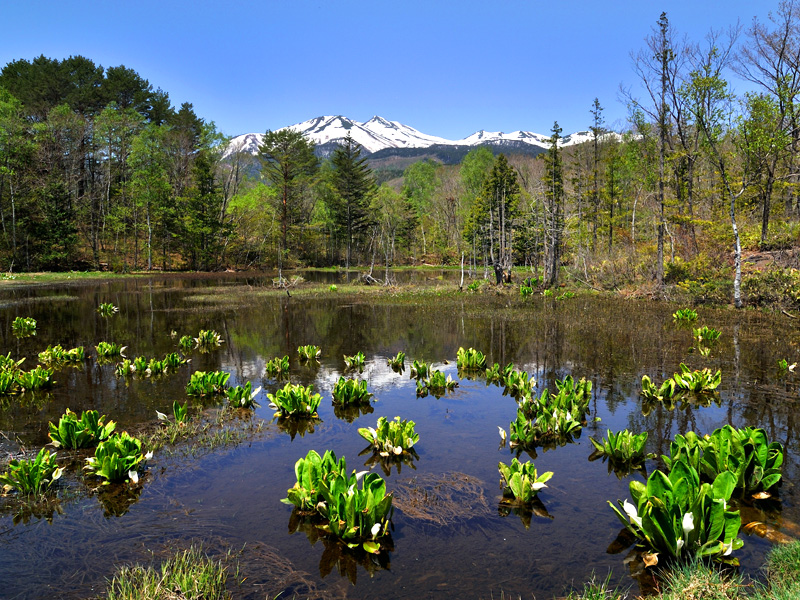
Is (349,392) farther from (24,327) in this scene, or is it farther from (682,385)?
(24,327)

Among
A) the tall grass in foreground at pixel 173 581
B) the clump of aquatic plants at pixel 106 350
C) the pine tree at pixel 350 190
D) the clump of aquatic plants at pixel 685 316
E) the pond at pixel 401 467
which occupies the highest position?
the pine tree at pixel 350 190

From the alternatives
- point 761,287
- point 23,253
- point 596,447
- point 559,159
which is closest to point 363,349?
point 596,447

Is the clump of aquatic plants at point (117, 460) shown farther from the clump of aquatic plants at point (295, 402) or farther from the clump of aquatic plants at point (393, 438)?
the clump of aquatic plants at point (393, 438)

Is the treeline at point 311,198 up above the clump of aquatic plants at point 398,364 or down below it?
above

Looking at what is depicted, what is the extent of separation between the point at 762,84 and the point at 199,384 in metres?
26.8

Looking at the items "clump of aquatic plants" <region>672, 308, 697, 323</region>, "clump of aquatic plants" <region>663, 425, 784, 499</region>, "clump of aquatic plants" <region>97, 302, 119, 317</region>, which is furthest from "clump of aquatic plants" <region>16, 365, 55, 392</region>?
"clump of aquatic plants" <region>672, 308, 697, 323</region>

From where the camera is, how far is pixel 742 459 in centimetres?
494

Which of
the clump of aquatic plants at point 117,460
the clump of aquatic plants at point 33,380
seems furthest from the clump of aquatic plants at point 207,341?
the clump of aquatic plants at point 117,460

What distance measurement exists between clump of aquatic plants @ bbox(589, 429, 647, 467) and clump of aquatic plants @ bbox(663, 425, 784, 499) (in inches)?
18.7

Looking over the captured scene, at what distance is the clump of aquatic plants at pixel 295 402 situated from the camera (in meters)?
7.60

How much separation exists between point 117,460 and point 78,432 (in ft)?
4.40

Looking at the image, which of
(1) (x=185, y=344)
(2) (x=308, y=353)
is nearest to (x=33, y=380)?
(1) (x=185, y=344)

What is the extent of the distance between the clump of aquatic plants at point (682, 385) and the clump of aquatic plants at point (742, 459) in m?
2.92

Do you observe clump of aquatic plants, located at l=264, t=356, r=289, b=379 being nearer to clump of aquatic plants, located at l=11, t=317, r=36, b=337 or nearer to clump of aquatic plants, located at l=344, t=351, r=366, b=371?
clump of aquatic plants, located at l=344, t=351, r=366, b=371
